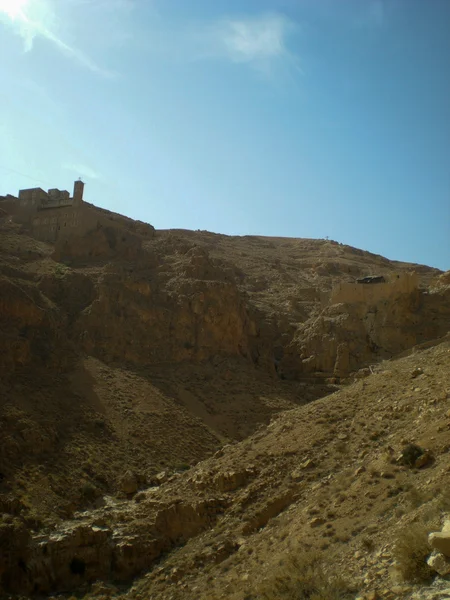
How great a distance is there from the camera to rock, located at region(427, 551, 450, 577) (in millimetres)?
9719

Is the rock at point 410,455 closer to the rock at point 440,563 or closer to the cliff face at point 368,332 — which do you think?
the rock at point 440,563

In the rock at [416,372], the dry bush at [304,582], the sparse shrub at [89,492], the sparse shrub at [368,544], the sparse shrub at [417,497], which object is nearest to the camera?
the dry bush at [304,582]

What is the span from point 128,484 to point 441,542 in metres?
15.3

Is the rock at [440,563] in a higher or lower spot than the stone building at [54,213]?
lower

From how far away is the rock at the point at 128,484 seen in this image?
77.2ft

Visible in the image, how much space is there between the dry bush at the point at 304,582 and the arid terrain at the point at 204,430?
0.14ft

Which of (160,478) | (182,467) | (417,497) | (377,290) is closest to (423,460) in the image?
(417,497)

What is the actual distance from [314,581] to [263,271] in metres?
45.7

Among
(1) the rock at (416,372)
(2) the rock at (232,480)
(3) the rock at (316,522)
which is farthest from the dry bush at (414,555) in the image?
(1) the rock at (416,372)

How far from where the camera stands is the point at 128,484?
23609 mm

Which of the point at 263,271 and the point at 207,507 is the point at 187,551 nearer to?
the point at 207,507

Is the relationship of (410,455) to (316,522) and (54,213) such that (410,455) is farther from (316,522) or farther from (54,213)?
(54,213)

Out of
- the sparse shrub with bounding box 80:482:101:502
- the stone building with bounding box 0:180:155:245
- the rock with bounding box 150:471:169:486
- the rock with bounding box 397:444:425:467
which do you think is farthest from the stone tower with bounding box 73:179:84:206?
the rock with bounding box 397:444:425:467

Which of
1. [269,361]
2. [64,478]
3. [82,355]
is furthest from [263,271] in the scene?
[64,478]
